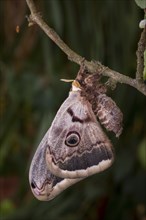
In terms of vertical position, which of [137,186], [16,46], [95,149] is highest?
[16,46]

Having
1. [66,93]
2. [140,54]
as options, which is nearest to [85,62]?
[140,54]

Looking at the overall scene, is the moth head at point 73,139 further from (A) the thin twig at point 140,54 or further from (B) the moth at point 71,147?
(A) the thin twig at point 140,54

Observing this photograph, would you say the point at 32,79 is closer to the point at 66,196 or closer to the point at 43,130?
the point at 43,130

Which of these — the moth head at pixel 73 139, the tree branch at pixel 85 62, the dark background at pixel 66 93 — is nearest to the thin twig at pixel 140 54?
the tree branch at pixel 85 62

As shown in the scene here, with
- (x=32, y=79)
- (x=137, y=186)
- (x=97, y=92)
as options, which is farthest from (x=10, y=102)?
(x=97, y=92)

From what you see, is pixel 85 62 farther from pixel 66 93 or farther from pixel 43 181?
pixel 66 93

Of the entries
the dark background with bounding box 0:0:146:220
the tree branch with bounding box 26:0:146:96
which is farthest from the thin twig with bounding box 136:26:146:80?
the dark background with bounding box 0:0:146:220
